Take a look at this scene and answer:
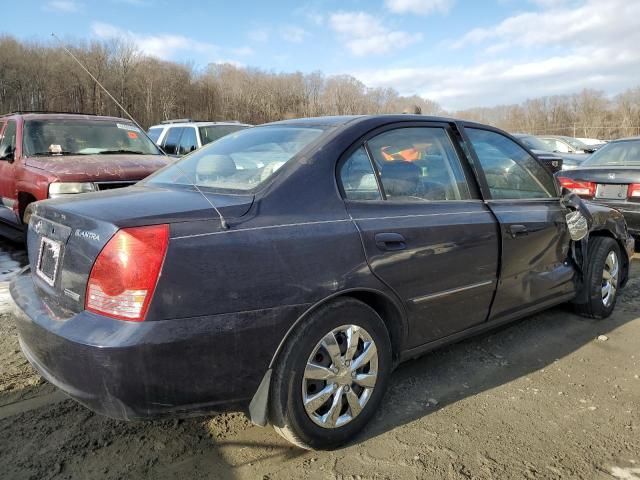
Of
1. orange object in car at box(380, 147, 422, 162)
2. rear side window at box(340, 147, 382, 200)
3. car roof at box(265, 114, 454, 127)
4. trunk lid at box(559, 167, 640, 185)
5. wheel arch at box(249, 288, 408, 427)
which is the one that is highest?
car roof at box(265, 114, 454, 127)

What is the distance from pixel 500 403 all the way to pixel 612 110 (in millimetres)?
50658

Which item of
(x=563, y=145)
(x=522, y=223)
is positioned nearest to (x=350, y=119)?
(x=522, y=223)

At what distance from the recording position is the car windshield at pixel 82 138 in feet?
20.2

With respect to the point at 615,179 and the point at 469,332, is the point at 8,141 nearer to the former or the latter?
the point at 469,332

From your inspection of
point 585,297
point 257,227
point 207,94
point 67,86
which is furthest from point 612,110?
point 257,227

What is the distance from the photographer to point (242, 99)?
170 feet

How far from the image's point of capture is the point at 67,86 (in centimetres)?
2450

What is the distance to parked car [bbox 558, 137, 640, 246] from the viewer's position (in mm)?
6176

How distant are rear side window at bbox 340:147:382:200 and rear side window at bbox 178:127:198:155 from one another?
7847 mm

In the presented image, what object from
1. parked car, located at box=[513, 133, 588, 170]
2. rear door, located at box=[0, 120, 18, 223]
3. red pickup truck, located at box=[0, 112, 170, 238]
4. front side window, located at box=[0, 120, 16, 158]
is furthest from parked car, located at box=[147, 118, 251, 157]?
parked car, located at box=[513, 133, 588, 170]

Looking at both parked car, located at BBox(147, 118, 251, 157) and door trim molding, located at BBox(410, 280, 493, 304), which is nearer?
door trim molding, located at BBox(410, 280, 493, 304)

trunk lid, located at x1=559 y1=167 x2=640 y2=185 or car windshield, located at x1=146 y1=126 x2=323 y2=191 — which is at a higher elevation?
car windshield, located at x1=146 y1=126 x2=323 y2=191

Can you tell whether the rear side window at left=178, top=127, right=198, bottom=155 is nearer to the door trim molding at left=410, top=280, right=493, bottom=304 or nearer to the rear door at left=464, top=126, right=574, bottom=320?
the rear door at left=464, top=126, right=574, bottom=320

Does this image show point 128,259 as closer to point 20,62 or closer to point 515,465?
point 515,465
